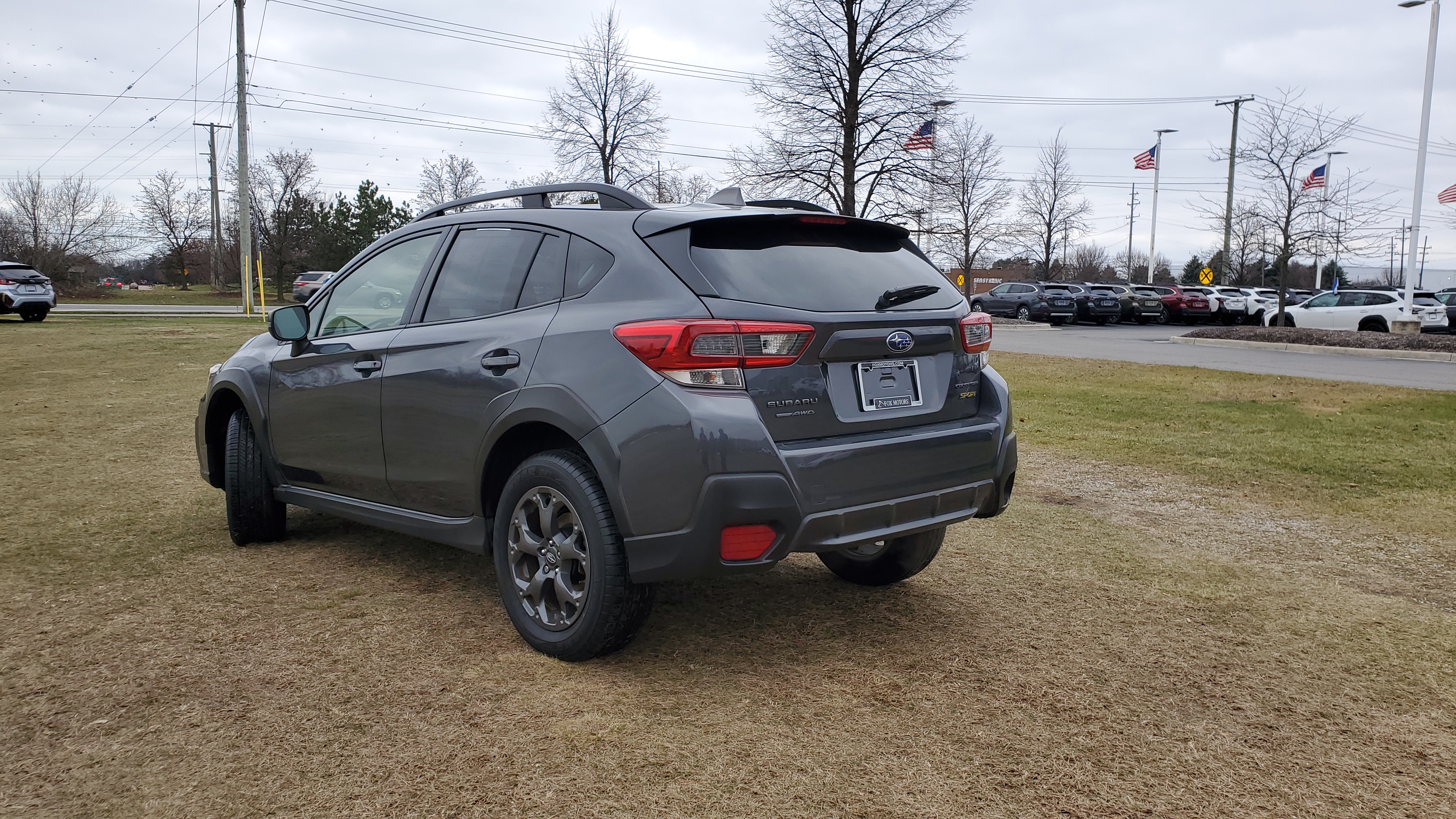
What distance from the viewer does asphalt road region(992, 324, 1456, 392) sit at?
15320 millimetres

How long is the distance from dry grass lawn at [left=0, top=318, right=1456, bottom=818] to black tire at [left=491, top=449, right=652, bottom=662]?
0.34 ft

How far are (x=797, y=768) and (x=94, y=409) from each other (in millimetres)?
10007

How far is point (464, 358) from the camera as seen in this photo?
3848 millimetres

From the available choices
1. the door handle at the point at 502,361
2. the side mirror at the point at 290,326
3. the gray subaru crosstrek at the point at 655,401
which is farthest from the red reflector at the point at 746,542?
the side mirror at the point at 290,326

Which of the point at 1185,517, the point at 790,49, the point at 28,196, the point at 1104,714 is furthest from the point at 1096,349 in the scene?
the point at 28,196

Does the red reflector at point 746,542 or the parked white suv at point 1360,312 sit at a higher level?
the parked white suv at point 1360,312

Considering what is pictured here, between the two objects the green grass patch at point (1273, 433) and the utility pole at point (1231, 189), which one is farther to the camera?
the utility pole at point (1231, 189)

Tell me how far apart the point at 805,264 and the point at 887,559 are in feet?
5.16

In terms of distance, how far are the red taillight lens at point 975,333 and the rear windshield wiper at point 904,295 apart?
0.56 feet

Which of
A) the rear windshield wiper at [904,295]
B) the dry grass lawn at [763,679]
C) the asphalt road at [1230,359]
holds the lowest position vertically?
the dry grass lawn at [763,679]

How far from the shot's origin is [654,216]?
141 inches

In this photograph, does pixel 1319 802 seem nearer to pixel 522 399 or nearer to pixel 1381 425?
pixel 522 399

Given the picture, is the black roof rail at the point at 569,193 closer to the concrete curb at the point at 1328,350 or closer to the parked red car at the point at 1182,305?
the concrete curb at the point at 1328,350

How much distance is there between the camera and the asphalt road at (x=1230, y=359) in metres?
15.3
